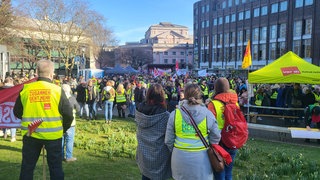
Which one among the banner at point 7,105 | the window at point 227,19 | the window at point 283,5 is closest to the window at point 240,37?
the window at point 227,19

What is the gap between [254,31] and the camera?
66750 mm

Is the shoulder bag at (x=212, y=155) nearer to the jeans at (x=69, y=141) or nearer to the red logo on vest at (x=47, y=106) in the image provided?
the red logo on vest at (x=47, y=106)

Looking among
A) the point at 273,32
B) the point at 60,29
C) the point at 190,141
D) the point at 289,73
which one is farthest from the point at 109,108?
the point at 273,32

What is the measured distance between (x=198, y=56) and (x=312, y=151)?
77308 millimetres

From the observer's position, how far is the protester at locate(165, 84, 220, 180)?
146 inches

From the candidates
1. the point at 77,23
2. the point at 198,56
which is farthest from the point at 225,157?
the point at 198,56

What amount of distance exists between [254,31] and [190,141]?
67070mm

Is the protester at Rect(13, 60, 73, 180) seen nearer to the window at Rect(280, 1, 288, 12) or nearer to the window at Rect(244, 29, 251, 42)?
the window at Rect(280, 1, 288, 12)

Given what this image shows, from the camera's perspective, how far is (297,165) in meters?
6.55

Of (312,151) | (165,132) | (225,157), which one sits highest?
(165,132)

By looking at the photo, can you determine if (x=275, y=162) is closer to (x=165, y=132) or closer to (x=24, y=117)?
(x=165, y=132)

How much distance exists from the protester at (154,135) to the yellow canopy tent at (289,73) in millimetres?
9094

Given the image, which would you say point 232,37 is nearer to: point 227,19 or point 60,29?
point 227,19

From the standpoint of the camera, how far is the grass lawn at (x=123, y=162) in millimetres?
6176
